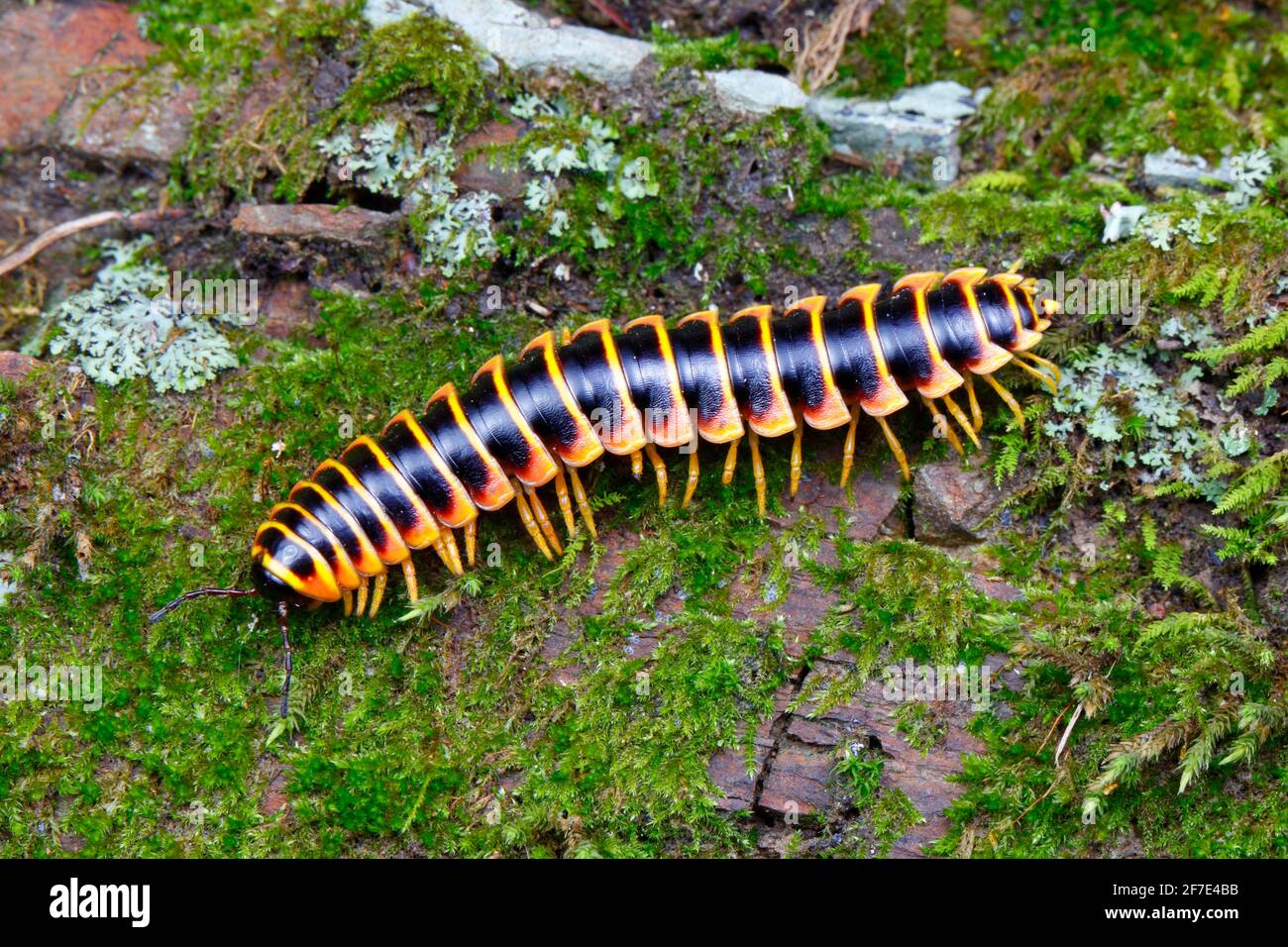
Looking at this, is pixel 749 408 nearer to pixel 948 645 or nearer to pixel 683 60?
pixel 948 645

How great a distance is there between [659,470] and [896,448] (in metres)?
1.40

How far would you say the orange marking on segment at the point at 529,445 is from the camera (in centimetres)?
565

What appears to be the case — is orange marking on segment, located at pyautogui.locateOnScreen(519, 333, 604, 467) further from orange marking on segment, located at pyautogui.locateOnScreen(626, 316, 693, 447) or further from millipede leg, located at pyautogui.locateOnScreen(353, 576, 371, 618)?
millipede leg, located at pyautogui.locateOnScreen(353, 576, 371, 618)

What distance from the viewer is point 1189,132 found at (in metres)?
6.62

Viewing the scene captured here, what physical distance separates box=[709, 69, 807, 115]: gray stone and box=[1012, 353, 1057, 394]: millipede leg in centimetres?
222

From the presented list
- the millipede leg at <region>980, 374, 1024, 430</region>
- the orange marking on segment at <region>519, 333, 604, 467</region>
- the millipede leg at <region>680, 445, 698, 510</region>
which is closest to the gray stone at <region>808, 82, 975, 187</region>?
the millipede leg at <region>980, 374, 1024, 430</region>

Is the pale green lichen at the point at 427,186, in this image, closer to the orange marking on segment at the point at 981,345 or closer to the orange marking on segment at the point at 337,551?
the orange marking on segment at the point at 337,551

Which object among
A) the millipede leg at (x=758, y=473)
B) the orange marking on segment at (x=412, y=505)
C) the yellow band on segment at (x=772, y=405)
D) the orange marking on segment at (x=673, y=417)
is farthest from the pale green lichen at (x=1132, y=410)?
the orange marking on segment at (x=412, y=505)

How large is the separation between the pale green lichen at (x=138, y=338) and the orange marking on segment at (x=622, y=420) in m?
2.53

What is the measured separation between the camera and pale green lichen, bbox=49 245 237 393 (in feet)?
20.9

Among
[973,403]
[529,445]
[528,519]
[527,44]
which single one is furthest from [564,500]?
[527,44]

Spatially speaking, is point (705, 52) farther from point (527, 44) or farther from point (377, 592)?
point (377, 592)

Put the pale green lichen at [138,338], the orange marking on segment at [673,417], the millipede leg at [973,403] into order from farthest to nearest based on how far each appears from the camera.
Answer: the pale green lichen at [138,338] < the millipede leg at [973,403] < the orange marking on segment at [673,417]
